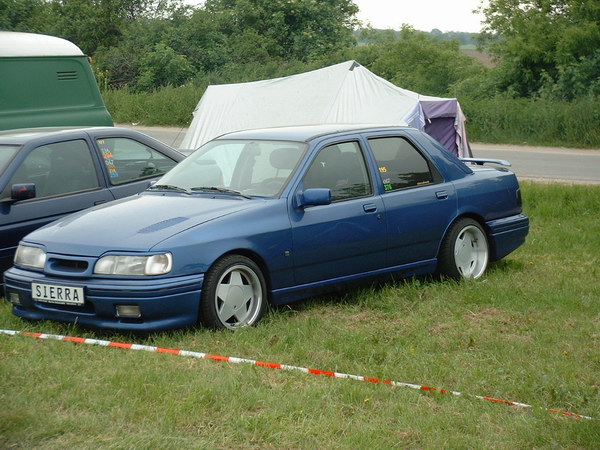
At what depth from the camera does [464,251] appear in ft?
27.6

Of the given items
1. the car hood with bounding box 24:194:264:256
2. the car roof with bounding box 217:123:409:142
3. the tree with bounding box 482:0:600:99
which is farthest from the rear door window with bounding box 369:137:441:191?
the tree with bounding box 482:0:600:99

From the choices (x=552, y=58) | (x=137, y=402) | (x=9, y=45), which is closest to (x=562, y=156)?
(x=552, y=58)

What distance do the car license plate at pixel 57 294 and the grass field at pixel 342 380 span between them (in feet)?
0.79

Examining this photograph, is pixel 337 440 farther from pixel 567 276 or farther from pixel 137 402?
pixel 567 276

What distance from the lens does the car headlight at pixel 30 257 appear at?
21.9 ft

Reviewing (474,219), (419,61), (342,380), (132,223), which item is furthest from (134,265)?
(419,61)

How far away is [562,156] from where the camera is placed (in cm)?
2283

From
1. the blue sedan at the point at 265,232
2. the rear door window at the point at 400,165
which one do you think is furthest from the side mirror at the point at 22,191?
the rear door window at the point at 400,165

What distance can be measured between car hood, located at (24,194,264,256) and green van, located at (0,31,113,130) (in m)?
5.12

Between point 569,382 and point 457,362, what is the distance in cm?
68

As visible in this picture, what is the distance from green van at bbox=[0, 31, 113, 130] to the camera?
12.0 meters

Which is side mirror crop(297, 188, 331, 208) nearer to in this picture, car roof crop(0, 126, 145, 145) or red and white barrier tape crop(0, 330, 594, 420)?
red and white barrier tape crop(0, 330, 594, 420)

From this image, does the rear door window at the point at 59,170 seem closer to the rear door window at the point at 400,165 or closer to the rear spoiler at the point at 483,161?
the rear door window at the point at 400,165

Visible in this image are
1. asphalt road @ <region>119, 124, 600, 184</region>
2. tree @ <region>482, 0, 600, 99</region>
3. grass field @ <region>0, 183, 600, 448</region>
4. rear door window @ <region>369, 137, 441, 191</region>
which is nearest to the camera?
grass field @ <region>0, 183, 600, 448</region>
